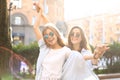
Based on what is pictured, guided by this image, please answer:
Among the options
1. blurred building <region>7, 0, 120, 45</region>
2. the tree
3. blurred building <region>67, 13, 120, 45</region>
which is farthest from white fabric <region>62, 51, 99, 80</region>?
the tree

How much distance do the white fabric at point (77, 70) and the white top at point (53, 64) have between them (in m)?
0.05

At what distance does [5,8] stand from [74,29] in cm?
83

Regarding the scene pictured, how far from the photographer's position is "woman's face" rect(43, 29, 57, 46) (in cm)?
191

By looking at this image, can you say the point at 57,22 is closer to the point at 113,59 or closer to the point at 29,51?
the point at 29,51

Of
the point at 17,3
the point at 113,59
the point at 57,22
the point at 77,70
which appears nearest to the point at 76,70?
the point at 77,70

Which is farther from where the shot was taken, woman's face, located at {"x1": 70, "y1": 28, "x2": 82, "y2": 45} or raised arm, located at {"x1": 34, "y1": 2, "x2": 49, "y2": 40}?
woman's face, located at {"x1": 70, "y1": 28, "x2": 82, "y2": 45}

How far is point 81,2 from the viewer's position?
2639 mm

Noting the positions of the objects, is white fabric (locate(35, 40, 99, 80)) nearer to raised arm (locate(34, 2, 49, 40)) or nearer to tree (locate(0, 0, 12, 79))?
raised arm (locate(34, 2, 49, 40))

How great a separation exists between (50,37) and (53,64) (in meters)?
0.16

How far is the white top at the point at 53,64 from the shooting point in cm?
183

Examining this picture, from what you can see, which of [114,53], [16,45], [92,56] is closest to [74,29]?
[92,56]

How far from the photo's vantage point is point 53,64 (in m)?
1.84

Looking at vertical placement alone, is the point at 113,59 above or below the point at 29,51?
below

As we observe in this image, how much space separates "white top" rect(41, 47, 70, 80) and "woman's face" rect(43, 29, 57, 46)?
69 millimetres
